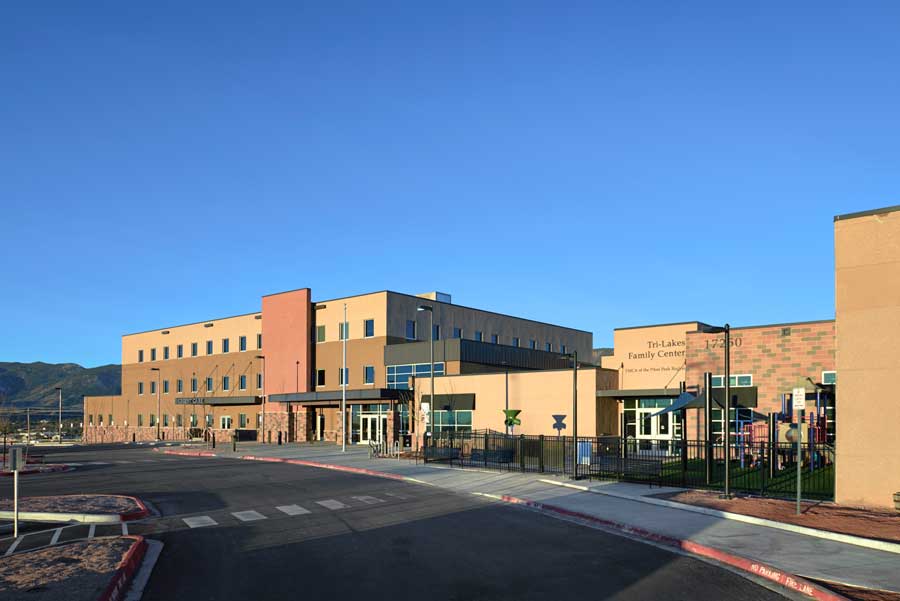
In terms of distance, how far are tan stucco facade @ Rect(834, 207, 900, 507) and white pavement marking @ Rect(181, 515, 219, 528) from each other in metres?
16.7

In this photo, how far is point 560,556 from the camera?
1473cm

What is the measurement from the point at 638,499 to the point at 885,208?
1065 centimetres

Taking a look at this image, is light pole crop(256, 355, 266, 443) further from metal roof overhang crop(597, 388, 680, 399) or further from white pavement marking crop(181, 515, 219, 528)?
white pavement marking crop(181, 515, 219, 528)

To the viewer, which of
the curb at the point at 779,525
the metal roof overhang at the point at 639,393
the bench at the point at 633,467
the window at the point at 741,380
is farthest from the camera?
the metal roof overhang at the point at 639,393

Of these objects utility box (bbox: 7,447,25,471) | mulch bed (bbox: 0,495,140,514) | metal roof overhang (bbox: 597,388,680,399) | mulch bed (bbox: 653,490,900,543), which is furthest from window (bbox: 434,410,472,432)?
utility box (bbox: 7,447,25,471)

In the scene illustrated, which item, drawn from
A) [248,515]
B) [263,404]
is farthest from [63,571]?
[263,404]

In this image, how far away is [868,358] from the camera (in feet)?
69.7

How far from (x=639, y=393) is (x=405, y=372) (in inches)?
907

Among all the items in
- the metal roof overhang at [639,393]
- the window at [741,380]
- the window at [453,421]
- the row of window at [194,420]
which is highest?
the window at [741,380]

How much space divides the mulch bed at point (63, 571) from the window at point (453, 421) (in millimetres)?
43031

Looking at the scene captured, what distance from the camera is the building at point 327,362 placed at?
6306cm

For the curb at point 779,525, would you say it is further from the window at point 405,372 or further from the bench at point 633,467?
the window at point 405,372

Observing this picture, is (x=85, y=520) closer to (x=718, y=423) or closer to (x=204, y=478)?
(x=204, y=478)

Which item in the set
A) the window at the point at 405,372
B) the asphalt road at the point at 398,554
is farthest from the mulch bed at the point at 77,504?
the window at the point at 405,372
